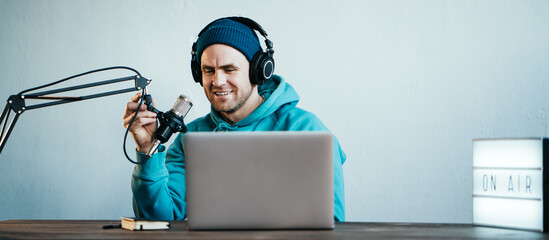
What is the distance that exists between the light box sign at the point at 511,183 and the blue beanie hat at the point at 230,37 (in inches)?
41.5

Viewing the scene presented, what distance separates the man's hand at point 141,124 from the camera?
63.0 inches

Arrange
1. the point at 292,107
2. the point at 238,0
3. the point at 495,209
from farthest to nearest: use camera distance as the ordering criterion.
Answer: the point at 238,0, the point at 292,107, the point at 495,209

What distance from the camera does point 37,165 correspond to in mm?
2697

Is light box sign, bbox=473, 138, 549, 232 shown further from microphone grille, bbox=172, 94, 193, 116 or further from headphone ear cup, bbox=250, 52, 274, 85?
headphone ear cup, bbox=250, 52, 274, 85

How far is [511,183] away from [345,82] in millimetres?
1320

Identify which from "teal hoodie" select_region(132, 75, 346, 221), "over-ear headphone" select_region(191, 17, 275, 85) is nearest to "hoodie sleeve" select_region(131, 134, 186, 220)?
"teal hoodie" select_region(132, 75, 346, 221)

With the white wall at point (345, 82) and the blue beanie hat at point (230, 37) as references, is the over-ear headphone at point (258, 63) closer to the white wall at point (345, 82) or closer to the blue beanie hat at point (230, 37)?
the blue beanie hat at point (230, 37)

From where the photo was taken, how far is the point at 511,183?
1.27 meters

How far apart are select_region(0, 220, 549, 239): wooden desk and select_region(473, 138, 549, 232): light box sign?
33mm

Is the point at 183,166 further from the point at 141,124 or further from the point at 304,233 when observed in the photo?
the point at 304,233

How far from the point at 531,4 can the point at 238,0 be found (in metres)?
1.39

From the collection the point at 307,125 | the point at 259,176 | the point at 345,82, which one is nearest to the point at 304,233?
the point at 259,176

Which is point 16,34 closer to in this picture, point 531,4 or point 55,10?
point 55,10

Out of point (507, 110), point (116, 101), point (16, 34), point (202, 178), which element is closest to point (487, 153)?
point (202, 178)
